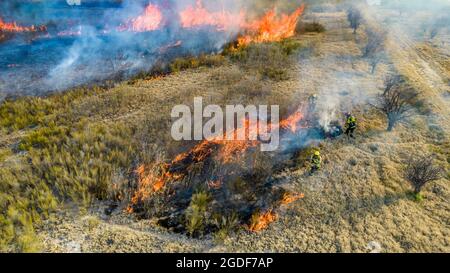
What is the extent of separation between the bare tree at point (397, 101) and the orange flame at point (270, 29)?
9440 mm

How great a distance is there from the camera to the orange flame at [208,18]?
24750 mm

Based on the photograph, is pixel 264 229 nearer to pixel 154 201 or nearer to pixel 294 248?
pixel 294 248

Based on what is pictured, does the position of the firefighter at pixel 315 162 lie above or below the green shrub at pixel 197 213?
above

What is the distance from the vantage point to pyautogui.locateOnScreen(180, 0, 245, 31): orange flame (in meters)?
24.8

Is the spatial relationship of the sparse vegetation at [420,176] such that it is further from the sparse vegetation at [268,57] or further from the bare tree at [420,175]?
the sparse vegetation at [268,57]

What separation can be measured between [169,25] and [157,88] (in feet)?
31.9

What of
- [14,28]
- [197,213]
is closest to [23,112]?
[197,213]

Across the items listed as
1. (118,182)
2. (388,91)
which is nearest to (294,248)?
(118,182)

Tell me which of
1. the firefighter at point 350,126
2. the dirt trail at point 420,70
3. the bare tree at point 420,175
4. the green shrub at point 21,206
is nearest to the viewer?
the green shrub at point 21,206

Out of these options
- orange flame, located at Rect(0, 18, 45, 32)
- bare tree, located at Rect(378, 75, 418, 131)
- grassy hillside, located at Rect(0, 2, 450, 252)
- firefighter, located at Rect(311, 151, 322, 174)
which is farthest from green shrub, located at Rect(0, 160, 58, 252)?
orange flame, located at Rect(0, 18, 45, 32)

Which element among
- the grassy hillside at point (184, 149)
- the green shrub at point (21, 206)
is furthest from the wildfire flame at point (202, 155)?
the green shrub at point (21, 206)

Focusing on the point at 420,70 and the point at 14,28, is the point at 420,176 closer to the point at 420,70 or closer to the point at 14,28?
the point at 420,70

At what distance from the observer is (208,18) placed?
25625mm

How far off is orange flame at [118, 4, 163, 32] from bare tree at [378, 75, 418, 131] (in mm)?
16171
